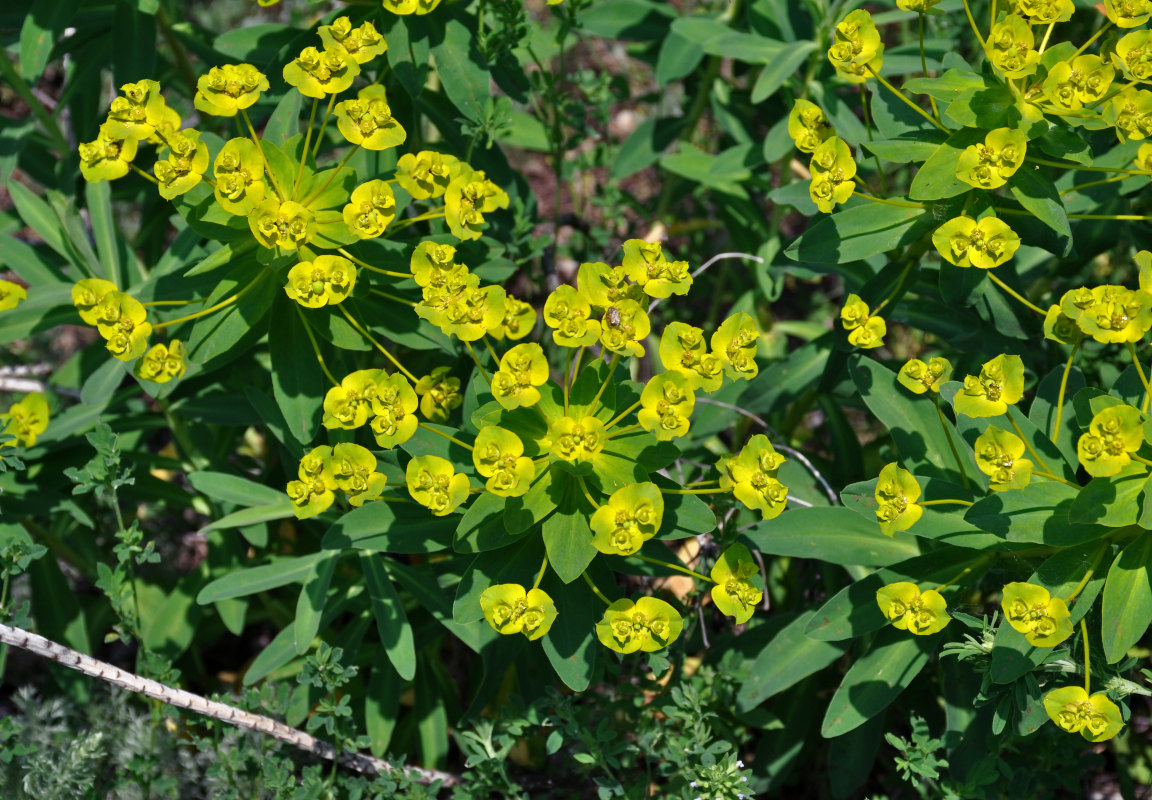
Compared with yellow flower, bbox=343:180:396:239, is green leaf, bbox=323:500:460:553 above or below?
below

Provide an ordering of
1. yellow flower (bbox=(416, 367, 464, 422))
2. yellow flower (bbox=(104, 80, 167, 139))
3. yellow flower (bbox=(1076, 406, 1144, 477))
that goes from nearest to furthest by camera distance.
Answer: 1. yellow flower (bbox=(1076, 406, 1144, 477))
2. yellow flower (bbox=(104, 80, 167, 139))
3. yellow flower (bbox=(416, 367, 464, 422))

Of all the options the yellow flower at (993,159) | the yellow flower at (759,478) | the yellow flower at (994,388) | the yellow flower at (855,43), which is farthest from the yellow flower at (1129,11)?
the yellow flower at (759,478)

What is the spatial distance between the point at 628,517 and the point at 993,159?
3.15ft

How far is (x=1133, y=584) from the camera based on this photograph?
6.35ft

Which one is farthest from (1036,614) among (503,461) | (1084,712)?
(503,461)

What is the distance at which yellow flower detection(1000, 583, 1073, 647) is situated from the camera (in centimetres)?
181

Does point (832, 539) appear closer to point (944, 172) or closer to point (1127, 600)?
point (1127, 600)

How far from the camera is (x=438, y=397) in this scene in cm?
222

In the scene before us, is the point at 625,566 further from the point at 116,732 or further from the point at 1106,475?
the point at 116,732

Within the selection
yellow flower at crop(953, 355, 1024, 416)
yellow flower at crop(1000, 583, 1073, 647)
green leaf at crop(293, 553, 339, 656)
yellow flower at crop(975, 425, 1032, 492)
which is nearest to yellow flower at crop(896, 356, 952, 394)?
yellow flower at crop(953, 355, 1024, 416)

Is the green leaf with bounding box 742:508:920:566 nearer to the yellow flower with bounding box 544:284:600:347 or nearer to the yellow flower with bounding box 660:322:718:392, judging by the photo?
the yellow flower with bounding box 660:322:718:392

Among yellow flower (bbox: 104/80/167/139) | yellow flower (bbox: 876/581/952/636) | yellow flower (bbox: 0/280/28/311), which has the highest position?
yellow flower (bbox: 104/80/167/139)

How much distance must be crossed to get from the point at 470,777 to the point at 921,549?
1143mm

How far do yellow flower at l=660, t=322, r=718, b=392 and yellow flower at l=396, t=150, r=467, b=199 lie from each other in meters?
0.57
